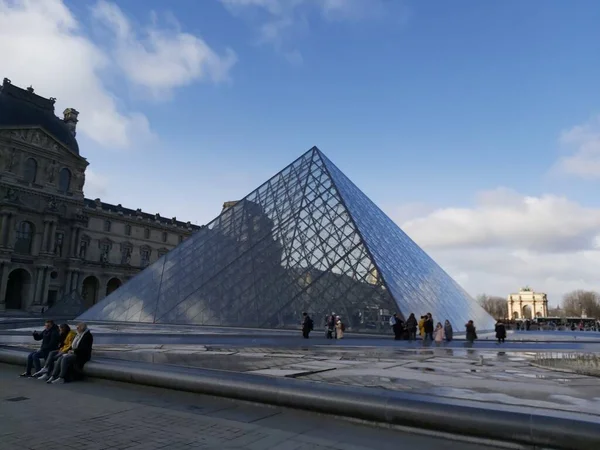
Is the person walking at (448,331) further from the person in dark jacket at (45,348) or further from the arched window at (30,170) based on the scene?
the arched window at (30,170)

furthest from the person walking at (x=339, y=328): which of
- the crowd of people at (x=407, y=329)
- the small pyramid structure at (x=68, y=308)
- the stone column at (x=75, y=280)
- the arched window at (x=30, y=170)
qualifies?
the arched window at (x=30, y=170)

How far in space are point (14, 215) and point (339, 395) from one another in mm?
51237

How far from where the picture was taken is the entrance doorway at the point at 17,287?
48.0 m

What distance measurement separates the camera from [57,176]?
51938 millimetres

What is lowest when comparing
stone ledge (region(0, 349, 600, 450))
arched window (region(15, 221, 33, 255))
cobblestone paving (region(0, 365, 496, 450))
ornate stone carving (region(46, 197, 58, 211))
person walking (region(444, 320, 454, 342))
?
cobblestone paving (region(0, 365, 496, 450))

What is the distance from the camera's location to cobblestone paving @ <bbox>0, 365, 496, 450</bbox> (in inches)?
146

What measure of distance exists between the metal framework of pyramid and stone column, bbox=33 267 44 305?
26.5 m

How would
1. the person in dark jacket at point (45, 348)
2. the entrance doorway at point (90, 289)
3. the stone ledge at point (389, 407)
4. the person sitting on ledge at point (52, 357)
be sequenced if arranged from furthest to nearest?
the entrance doorway at point (90, 289) → the person in dark jacket at point (45, 348) → the person sitting on ledge at point (52, 357) → the stone ledge at point (389, 407)

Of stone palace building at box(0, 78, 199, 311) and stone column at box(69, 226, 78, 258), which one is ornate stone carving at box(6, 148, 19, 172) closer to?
stone palace building at box(0, 78, 199, 311)

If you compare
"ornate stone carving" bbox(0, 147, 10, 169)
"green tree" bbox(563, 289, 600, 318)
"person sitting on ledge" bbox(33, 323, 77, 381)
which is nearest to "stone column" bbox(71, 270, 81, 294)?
"ornate stone carving" bbox(0, 147, 10, 169)

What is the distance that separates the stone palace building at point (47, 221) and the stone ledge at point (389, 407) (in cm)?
4352

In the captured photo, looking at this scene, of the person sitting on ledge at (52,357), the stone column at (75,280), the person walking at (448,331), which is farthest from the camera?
the stone column at (75,280)

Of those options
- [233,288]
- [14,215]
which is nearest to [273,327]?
[233,288]

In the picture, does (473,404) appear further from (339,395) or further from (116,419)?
(116,419)
